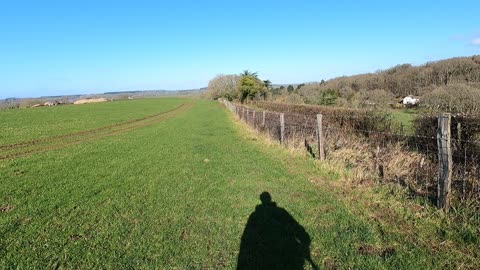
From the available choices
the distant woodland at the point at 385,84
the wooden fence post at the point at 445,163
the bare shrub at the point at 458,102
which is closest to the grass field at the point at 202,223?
the wooden fence post at the point at 445,163

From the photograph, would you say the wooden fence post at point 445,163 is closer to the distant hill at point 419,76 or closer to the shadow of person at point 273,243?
the shadow of person at point 273,243

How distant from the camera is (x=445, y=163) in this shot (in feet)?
19.7

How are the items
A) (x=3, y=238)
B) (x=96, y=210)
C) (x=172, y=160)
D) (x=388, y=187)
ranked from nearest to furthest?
(x=3, y=238) < (x=96, y=210) < (x=388, y=187) < (x=172, y=160)

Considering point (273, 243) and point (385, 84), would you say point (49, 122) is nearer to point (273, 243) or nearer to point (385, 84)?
point (273, 243)

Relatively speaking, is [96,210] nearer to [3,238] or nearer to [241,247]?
[3,238]

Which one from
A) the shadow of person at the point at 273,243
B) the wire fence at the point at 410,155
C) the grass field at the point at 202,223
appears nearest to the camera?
the shadow of person at the point at 273,243

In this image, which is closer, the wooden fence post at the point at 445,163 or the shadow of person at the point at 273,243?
the shadow of person at the point at 273,243

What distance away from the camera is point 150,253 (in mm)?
4879

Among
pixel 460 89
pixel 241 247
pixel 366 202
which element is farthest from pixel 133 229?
pixel 460 89

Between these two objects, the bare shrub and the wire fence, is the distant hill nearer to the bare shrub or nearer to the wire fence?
the bare shrub

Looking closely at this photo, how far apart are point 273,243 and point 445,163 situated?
3.43 meters

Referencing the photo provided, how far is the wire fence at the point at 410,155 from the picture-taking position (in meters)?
6.12

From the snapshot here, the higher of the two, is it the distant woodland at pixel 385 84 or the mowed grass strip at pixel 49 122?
the distant woodland at pixel 385 84

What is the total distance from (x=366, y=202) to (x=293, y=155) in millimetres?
5485
